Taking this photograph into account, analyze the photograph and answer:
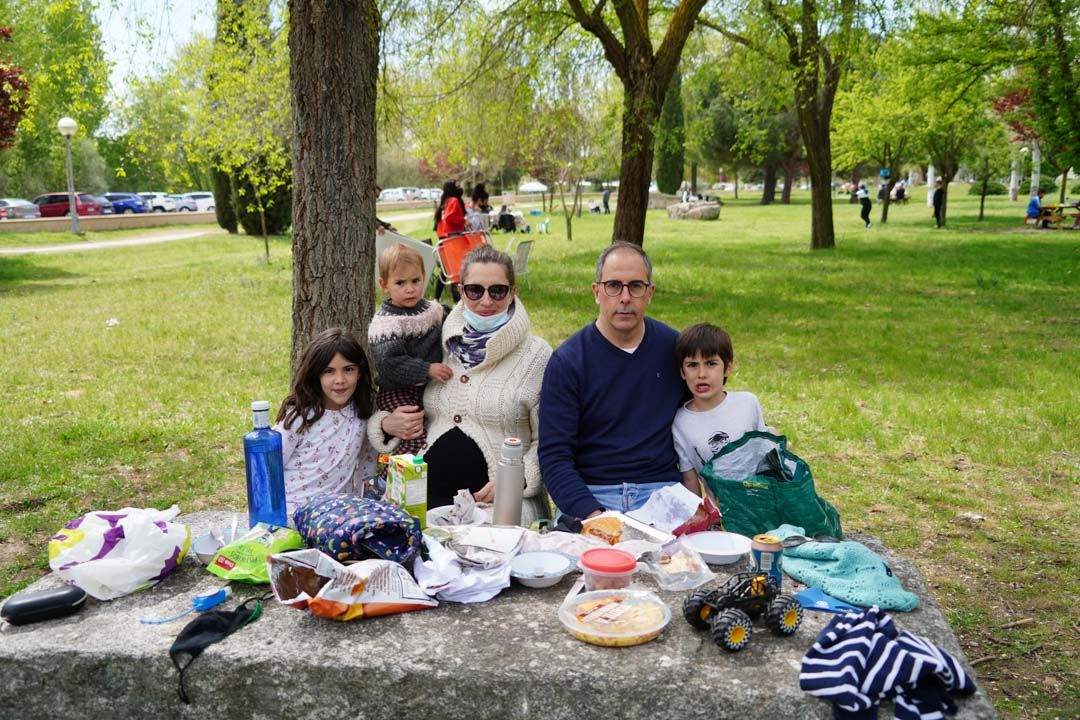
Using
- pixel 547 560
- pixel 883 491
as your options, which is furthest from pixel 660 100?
pixel 547 560

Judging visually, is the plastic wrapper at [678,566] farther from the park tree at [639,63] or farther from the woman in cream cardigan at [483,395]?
the park tree at [639,63]

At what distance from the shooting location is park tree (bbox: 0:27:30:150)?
50.2ft

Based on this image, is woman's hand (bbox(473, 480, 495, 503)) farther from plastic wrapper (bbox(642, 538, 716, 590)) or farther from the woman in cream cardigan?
plastic wrapper (bbox(642, 538, 716, 590))

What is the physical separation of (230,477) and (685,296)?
858cm

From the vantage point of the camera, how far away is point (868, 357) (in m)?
8.93

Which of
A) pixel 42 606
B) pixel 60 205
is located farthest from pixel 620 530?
pixel 60 205

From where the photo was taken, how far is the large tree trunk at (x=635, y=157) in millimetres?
10641

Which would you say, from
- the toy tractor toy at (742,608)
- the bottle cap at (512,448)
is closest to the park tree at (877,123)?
the bottle cap at (512,448)

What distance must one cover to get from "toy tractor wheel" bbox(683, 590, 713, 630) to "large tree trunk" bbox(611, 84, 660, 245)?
868 cm

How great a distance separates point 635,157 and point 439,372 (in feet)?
27.3

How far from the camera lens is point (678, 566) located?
9.30ft

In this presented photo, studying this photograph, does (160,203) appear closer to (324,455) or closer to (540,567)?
(324,455)

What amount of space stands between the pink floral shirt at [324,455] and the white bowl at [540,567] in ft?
3.46

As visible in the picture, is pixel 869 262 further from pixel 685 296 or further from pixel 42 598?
pixel 42 598
